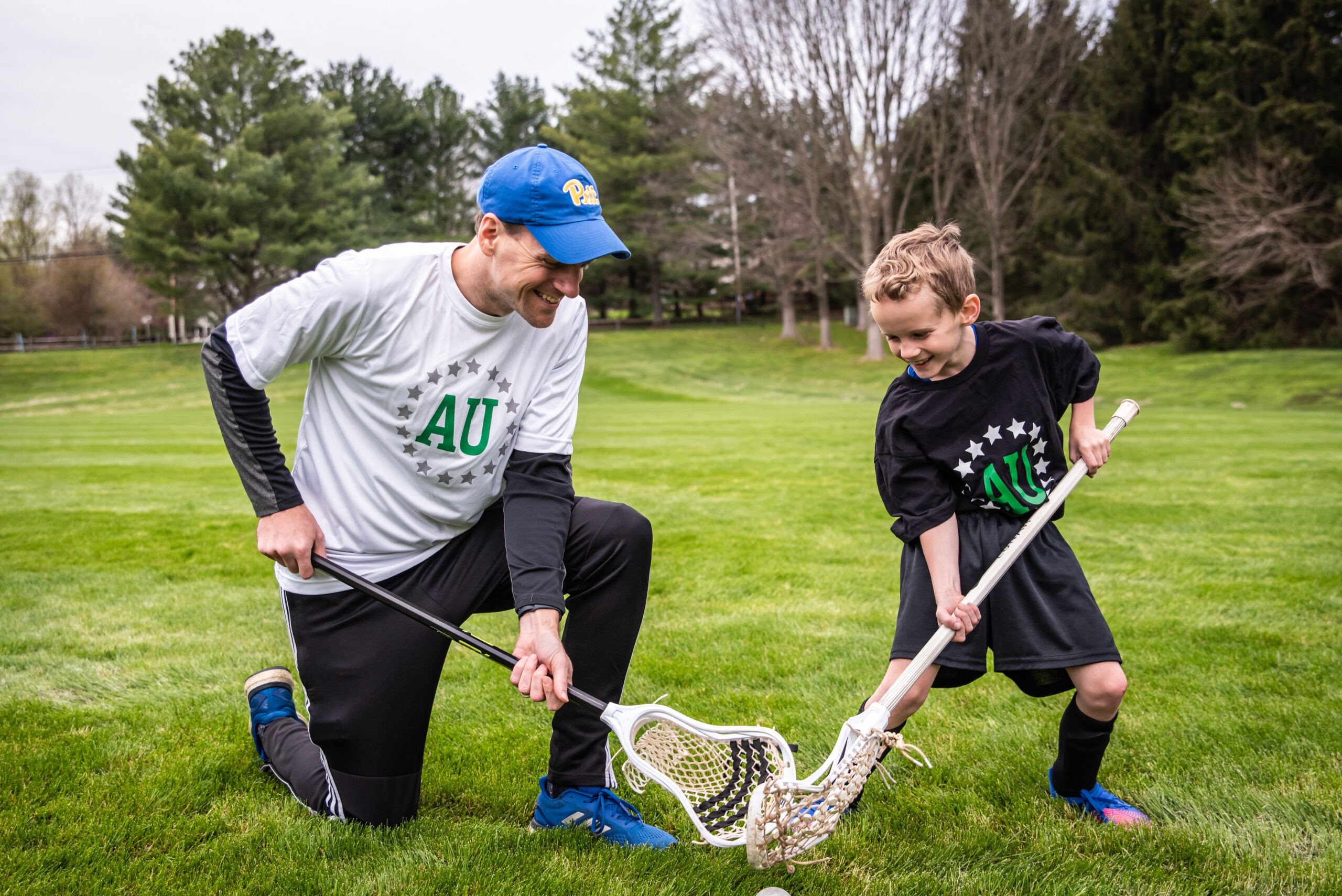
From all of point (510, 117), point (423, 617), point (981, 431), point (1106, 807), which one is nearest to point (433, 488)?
point (423, 617)

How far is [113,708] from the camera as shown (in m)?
3.64

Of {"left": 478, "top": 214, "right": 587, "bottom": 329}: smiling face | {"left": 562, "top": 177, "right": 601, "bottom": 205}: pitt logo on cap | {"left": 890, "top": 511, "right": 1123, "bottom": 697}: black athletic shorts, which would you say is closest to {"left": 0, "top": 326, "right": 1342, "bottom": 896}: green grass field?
{"left": 890, "top": 511, "right": 1123, "bottom": 697}: black athletic shorts

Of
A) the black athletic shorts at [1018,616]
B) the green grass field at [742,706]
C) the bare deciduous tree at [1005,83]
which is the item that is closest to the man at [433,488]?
the green grass field at [742,706]

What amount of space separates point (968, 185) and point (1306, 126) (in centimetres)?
1314

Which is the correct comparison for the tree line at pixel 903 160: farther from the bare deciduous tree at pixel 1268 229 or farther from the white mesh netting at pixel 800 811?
the white mesh netting at pixel 800 811

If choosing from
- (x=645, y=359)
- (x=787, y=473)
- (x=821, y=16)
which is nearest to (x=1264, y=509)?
(x=787, y=473)

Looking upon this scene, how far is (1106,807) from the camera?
281 centimetres

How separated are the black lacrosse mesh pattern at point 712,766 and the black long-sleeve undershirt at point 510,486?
0.52 meters

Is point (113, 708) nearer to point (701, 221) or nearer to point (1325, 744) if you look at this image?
point (1325, 744)

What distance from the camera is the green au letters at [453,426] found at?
2.87m

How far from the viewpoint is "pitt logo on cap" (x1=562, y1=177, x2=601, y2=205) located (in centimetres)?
261

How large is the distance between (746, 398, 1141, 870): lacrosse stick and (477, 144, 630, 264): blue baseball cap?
4.75 ft

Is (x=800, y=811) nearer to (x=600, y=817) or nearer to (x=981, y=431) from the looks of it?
(x=600, y=817)

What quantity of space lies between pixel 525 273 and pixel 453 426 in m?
0.55
